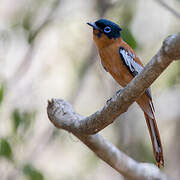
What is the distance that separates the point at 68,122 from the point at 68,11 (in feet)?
8.58

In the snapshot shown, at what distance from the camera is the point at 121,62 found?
3.45 meters

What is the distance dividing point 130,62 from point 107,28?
1.12 ft

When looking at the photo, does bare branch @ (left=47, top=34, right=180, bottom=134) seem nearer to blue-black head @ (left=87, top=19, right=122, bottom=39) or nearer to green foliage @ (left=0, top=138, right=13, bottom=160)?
green foliage @ (left=0, top=138, right=13, bottom=160)

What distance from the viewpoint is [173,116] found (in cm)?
503

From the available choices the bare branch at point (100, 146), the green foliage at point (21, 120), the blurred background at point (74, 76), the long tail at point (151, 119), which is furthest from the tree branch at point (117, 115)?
the blurred background at point (74, 76)

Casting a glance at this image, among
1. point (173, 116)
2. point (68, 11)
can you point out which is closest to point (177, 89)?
point (173, 116)

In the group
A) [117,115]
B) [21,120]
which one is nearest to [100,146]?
[117,115]

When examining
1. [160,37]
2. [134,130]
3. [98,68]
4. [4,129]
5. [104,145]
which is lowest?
[4,129]

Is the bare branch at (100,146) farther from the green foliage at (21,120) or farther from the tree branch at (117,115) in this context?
the green foliage at (21,120)

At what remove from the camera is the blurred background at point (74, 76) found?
4633 mm

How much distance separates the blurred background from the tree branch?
4.27ft

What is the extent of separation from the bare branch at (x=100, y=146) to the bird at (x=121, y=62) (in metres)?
0.18

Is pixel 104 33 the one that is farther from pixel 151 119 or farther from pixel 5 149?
pixel 5 149

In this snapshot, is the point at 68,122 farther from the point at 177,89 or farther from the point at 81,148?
the point at 81,148
